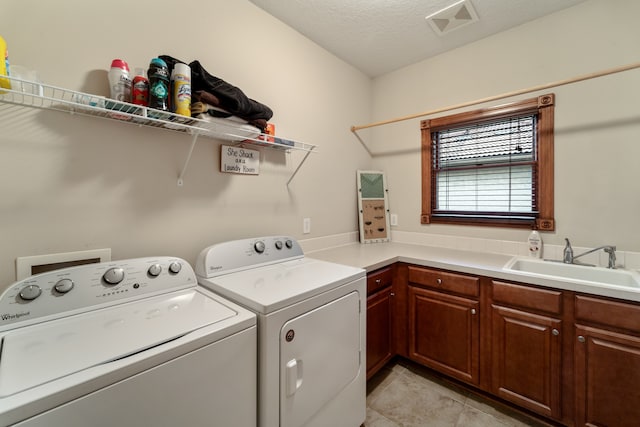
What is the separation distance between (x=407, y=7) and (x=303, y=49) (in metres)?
0.80

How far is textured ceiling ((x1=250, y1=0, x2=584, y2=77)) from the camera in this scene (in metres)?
1.80

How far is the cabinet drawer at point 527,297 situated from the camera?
58.4 inches

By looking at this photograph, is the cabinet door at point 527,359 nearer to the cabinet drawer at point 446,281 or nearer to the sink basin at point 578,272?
the cabinet drawer at point 446,281

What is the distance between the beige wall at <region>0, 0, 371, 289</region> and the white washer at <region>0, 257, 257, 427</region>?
0.83 ft

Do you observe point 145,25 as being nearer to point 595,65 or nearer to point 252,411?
point 252,411

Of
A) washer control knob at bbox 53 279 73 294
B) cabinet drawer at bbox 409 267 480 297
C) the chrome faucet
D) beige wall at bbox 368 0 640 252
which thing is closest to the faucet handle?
the chrome faucet

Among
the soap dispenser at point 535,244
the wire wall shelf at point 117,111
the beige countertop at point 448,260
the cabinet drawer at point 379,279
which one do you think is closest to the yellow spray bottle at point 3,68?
the wire wall shelf at point 117,111

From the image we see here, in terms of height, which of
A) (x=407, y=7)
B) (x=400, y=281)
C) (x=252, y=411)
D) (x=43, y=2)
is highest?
(x=407, y=7)

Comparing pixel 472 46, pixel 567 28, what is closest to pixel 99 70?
pixel 472 46

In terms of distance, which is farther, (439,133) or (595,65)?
(439,133)

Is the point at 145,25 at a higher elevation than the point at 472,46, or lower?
lower

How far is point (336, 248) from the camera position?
7.76 ft

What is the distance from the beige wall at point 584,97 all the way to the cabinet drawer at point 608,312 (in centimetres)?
62

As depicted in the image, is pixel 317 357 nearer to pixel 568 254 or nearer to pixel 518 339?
pixel 518 339
